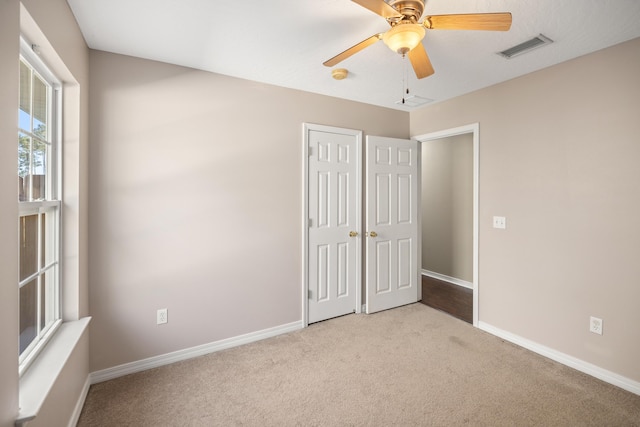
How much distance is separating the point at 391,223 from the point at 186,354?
2.52 m

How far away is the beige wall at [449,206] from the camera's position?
4.44m

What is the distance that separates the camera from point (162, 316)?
2410mm

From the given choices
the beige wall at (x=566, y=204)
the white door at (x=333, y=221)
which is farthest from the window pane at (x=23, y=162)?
the beige wall at (x=566, y=204)

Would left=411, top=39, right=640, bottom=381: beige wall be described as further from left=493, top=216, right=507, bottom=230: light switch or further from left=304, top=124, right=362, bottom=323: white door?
left=304, top=124, right=362, bottom=323: white door

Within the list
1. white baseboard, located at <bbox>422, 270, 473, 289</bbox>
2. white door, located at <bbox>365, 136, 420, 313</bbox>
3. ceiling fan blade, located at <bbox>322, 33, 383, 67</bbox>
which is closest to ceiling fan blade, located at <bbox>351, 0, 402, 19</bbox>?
ceiling fan blade, located at <bbox>322, 33, 383, 67</bbox>

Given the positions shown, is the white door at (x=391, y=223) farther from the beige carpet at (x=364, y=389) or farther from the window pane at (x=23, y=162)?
the window pane at (x=23, y=162)

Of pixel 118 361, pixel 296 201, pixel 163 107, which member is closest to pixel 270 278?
pixel 296 201

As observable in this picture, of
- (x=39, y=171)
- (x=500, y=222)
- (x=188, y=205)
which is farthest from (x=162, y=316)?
(x=500, y=222)

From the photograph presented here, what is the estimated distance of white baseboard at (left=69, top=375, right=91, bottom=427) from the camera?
5.66 feet

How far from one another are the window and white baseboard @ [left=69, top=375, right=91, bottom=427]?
51 cm

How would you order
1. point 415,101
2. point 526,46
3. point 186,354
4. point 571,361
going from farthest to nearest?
point 415,101 < point 186,354 < point 571,361 < point 526,46

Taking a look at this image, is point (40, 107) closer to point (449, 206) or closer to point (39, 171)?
point (39, 171)

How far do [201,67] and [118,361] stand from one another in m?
2.44

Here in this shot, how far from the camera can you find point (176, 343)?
247 centimetres
